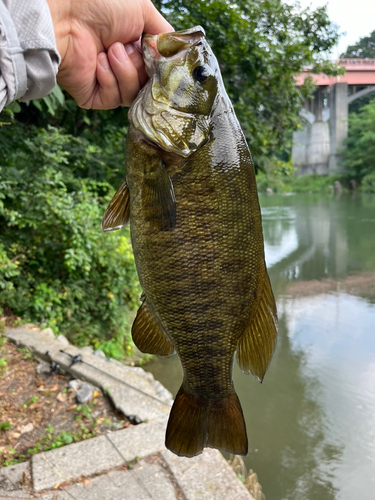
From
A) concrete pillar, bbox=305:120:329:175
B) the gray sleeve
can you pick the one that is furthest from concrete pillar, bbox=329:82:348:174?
the gray sleeve

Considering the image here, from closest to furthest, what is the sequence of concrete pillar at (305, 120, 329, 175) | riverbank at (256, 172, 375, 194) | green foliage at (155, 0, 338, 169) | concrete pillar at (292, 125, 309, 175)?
1. green foliage at (155, 0, 338, 169)
2. riverbank at (256, 172, 375, 194)
3. concrete pillar at (305, 120, 329, 175)
4. concrete pillar at (292, 125, 309, 175)

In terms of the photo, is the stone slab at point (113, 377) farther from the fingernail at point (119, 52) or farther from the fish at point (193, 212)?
the fingernail at point (119, 52)

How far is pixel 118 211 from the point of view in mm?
1427

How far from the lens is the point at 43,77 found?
4.20 feet

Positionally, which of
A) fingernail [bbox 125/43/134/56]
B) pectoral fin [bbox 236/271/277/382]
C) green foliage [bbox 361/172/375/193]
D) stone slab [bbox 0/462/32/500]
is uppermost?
fingernail [bbox 125/43/134/56]

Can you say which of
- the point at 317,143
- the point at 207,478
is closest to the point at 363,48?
the point at 317,143

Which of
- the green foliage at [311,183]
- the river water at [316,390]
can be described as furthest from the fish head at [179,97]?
the green foliage at [311,183]

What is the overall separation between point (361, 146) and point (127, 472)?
3621 centimetres

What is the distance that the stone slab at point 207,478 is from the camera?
2455 mm

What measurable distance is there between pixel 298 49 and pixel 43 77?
860cm

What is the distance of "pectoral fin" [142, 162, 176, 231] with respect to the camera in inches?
50.4

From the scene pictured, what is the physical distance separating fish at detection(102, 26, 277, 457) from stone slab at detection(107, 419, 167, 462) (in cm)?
150

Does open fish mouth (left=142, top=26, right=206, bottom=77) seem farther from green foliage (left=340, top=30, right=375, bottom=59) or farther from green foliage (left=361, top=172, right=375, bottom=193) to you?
green foliage (left=340, top=30, right=375, bottom=59)

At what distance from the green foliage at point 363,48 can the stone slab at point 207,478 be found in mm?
53148
